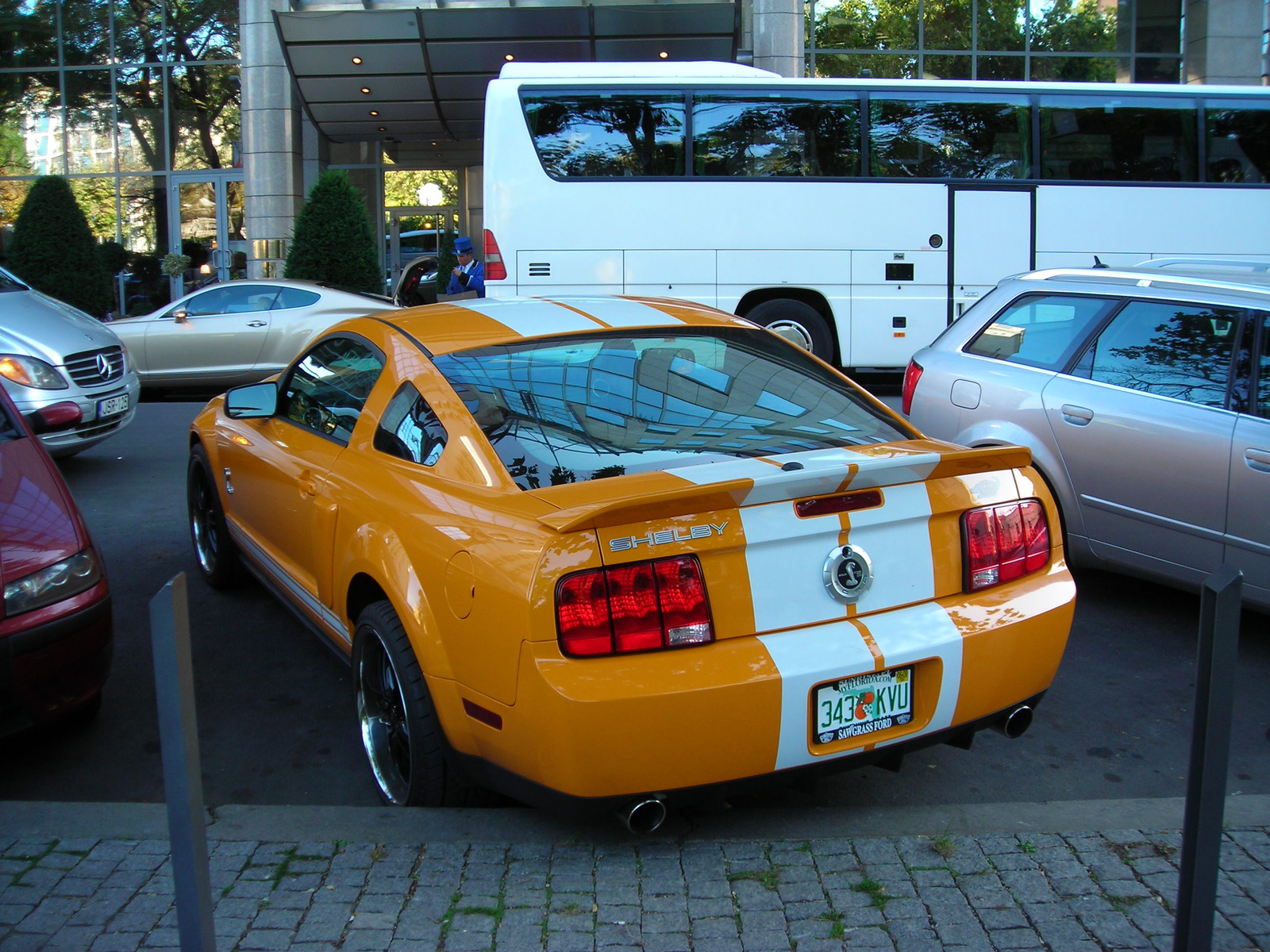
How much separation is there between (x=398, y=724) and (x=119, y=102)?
2454cm

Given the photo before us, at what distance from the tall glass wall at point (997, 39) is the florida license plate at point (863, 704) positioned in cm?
2049

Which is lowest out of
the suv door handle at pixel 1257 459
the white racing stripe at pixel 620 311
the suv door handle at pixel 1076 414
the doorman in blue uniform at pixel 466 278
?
the suv door handle at pixel 1257 459

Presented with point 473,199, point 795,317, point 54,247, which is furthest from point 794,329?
point 473,199

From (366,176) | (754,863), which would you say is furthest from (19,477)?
(366,176)

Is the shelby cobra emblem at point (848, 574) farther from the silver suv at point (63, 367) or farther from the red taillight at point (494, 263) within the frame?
the red taillight at point (494, 263)

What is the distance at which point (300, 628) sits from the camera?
5430 millimetres

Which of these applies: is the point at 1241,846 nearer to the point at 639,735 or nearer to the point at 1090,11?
the point at 639,735

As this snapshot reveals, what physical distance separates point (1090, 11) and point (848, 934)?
23.3 meters

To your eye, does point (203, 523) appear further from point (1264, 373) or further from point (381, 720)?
point (1264, 373)

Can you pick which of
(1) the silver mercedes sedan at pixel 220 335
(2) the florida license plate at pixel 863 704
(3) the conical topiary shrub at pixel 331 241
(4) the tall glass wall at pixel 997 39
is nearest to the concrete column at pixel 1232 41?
(4) the tall glass wall at pixel 997 39

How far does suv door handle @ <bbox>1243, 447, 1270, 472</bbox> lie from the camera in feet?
15.8

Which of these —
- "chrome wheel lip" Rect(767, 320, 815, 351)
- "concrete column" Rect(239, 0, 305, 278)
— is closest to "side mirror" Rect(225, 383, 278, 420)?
"chrome wheel lip" Rect(767, 320, 815, 351)

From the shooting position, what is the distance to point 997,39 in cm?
2194

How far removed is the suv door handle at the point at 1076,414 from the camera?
5.55m
